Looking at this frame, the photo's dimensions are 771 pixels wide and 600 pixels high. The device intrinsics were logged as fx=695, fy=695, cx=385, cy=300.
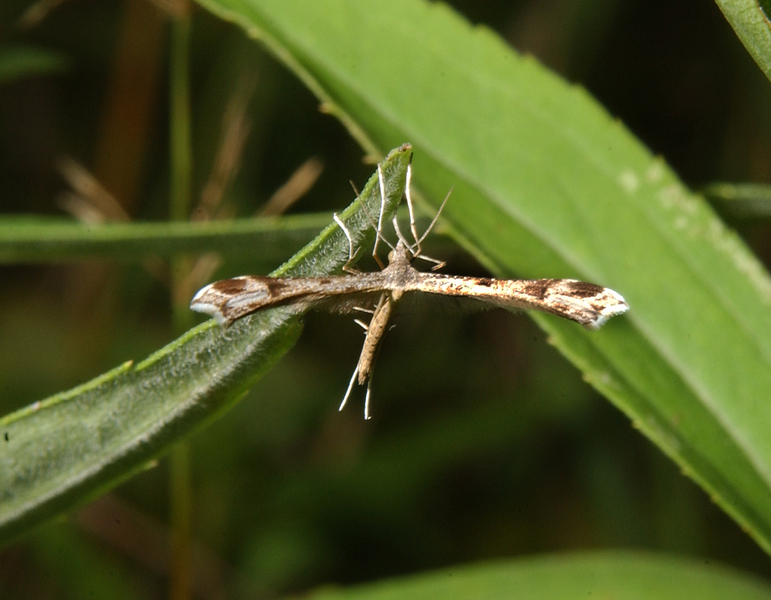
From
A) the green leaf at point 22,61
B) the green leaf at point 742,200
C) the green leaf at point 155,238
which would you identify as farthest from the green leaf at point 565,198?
the green leaf at point 22,61

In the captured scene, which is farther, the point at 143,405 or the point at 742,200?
the point at 742,200

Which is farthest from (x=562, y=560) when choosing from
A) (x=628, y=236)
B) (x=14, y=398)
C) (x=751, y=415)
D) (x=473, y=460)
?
(x=14, y=398)

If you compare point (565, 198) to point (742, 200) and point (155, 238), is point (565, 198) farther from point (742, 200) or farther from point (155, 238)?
point (155, 238)

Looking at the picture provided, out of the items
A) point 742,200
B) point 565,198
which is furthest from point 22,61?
point 742,200

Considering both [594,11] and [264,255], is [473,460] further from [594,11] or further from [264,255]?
[594,11]

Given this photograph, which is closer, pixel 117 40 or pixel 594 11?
pixel 594 11

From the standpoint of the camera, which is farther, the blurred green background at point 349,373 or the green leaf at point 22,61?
the blurred green background at point 349,373

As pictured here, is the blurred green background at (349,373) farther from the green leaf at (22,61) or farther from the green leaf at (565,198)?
the green leaf at (565,198)
